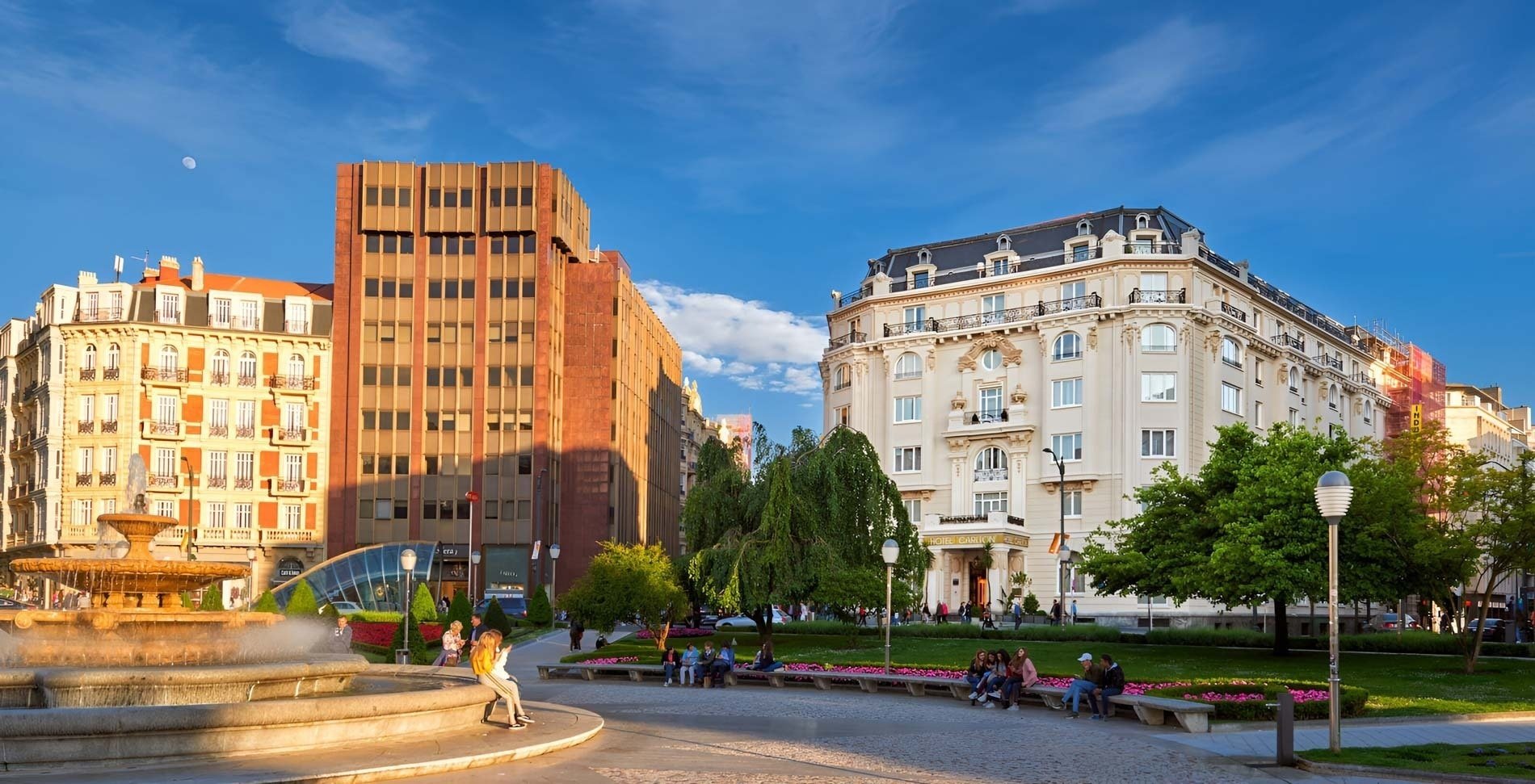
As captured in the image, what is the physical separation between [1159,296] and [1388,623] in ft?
81.1

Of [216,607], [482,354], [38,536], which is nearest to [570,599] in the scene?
[216,607]

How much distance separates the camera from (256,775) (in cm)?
1250

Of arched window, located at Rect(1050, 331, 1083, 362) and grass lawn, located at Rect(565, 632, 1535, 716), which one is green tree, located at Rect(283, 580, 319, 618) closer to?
grass lawn, located at Rect(565, 632, 1535, 716)

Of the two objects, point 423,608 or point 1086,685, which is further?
point 423,608

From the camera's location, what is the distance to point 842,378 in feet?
256

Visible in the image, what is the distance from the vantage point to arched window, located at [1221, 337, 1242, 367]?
226 ft

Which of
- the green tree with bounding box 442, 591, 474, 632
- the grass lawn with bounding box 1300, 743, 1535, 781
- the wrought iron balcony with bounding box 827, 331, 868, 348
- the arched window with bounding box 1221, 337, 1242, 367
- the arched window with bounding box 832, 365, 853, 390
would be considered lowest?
the green tree with bounding box 442, 591, 474, 632

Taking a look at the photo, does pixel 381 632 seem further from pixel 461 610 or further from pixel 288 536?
pixel 288 536

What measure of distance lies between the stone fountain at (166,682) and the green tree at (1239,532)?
78.5ft

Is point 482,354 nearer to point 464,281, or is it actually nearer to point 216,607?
point 464,281

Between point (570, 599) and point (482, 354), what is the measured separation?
41.0 metres

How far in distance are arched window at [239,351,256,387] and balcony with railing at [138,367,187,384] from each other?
2883mm

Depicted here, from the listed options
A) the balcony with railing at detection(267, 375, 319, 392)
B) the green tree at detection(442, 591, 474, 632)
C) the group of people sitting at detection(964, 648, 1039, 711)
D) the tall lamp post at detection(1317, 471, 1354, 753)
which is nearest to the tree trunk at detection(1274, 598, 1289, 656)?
the group of people sitting at detection(964, 648, 1039, 711)

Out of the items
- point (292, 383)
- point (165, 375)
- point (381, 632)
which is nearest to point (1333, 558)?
point (381, 632)
